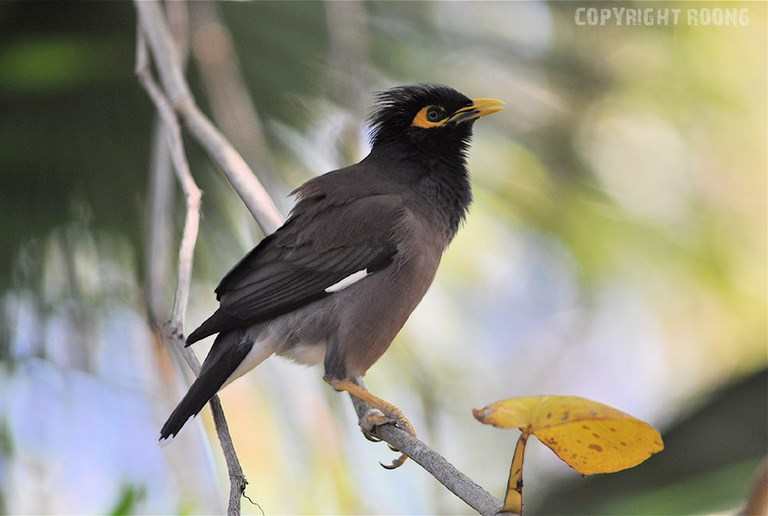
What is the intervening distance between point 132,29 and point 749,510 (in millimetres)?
1865

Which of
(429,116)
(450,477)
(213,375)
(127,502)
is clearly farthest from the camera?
(429,116)

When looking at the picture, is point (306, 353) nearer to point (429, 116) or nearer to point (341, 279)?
point (341, 279)

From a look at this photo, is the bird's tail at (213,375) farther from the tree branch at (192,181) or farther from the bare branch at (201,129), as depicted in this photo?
the bare branch at (201,129)

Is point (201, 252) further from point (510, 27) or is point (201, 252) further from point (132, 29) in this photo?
point (510, 27)

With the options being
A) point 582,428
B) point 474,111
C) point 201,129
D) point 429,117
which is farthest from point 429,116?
point 582,428

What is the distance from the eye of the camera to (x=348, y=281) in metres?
1.87

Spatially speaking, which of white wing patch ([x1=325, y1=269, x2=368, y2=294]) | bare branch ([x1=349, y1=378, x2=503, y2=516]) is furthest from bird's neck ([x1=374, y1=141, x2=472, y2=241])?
bare branch ([x1=349, y1=378, x2=503, y2=516])

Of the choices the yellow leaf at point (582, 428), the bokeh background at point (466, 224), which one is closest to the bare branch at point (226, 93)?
the bokeh background at point (466, 224)

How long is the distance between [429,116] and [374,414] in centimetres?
77

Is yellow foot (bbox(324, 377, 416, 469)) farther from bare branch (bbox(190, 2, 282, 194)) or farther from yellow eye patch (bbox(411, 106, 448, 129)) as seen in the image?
yellow eye patch (bbox(411, 106, 448, 129))

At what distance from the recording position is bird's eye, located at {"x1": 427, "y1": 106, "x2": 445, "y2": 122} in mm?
2172

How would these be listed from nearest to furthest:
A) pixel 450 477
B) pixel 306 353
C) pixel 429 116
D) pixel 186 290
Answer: pixel 450 477 < pixel 186 290 < pixel 306 353 < pixel 429 116

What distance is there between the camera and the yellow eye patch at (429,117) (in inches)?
85.3

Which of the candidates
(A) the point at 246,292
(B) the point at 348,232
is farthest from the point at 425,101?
(A) the point at 246,292
